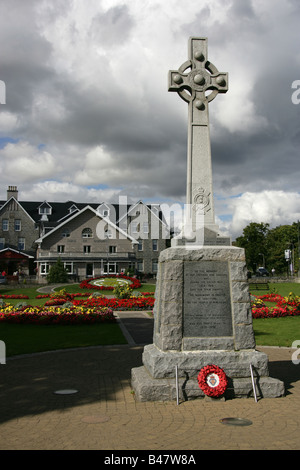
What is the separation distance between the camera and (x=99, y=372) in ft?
30.2

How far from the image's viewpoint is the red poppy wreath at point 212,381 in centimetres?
694

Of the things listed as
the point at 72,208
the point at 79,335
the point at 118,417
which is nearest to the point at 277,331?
the point at 79,335

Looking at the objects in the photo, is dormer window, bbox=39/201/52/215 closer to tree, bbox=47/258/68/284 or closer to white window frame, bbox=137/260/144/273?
white window frame, bbox=137/260/144/273

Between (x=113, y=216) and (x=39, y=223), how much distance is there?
11.4 meters

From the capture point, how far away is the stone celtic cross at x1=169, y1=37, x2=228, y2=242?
8305 millimetres

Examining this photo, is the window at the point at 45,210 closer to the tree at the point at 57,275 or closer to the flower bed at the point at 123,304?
the tree at the point at 57,275

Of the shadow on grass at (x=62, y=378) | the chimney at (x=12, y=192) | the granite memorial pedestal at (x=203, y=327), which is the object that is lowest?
the shadow on grass at (x=62, y=378)

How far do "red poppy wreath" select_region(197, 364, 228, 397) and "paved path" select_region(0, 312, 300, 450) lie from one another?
22 cm

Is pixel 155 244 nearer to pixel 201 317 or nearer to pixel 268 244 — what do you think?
pixel 268 244

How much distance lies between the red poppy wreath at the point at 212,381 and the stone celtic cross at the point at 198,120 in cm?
262

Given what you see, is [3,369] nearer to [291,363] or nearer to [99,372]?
[99,372]

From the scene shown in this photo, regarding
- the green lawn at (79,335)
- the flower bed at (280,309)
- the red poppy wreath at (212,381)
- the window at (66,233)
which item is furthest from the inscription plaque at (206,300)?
the window at (66,233)

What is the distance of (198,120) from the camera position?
8.59 metres

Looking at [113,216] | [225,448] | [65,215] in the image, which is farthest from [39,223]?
[225,448]
